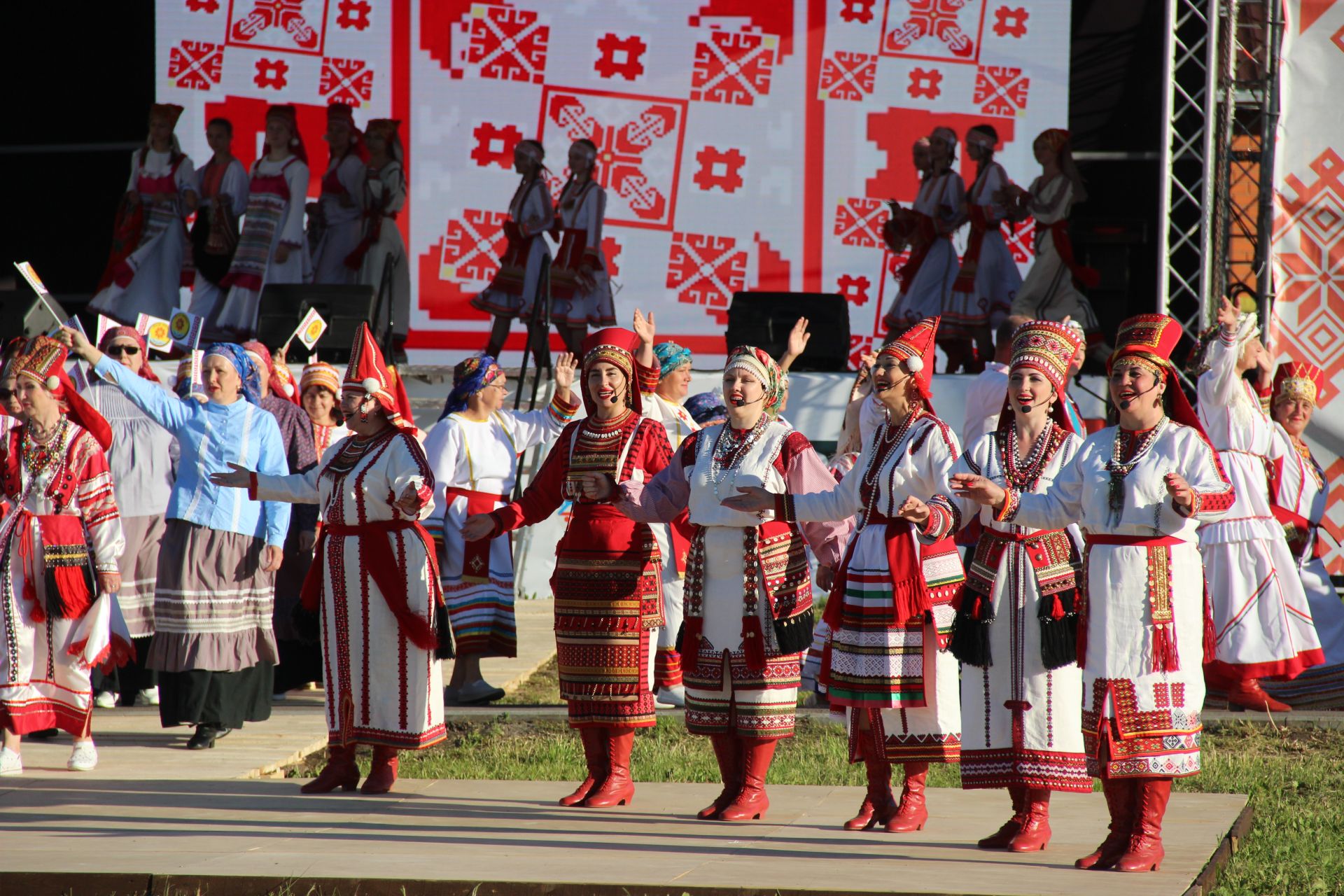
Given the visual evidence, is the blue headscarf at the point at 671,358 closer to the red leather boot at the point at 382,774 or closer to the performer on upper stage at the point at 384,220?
the red leather boot at the point at 382,774

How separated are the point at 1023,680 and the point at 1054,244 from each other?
6250 mm

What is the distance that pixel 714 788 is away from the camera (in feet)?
18.2

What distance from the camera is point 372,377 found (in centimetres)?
532

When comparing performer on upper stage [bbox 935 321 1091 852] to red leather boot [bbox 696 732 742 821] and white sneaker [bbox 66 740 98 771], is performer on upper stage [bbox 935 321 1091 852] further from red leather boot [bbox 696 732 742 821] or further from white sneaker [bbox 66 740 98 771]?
white sneaker [bbox 66 740 98 771]

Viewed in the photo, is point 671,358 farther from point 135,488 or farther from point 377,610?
point 135,488

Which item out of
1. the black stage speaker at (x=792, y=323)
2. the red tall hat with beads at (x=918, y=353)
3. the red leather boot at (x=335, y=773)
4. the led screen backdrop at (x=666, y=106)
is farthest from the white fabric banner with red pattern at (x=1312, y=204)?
the red leather boot at (x=335, y=773)

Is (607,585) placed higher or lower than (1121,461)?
lower

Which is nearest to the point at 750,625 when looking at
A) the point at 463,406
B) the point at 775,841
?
the point at 775,841

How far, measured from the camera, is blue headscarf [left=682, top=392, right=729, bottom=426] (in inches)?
270

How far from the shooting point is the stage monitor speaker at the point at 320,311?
10.3 meters

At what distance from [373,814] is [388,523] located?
923mm

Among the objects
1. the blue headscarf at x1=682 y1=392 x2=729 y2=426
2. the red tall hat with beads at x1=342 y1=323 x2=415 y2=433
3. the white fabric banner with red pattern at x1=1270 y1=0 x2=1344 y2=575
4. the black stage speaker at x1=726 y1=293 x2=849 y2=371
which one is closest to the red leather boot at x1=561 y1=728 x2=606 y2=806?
the red tall hat with beads at x1=342 y1=323 x2=415 y2=433

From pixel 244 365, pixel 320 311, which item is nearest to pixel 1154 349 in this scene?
pixel 244 365

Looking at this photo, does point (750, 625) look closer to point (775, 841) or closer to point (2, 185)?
point (775, 841)
